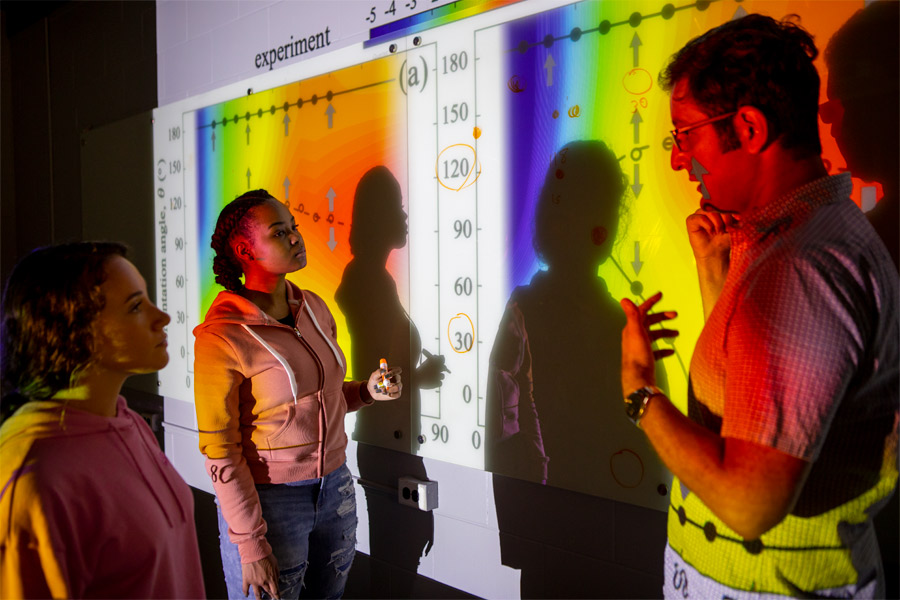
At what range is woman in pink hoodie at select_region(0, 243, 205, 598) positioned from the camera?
935 mm

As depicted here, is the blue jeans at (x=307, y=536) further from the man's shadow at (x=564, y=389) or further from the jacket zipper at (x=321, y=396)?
the man's shadow at (x=564, y=389)

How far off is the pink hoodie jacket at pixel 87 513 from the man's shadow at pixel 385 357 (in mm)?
938

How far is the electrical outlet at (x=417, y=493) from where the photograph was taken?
199 centimetres

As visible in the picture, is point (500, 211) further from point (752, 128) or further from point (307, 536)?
point (307, 536)

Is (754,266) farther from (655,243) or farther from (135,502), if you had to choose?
(135,502)

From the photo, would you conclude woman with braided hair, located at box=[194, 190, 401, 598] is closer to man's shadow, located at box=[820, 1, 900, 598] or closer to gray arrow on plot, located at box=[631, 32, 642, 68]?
gray arrow on plot, located at box=[631, 32, 642, 68]

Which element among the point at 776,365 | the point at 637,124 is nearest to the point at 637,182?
the point at 637,124

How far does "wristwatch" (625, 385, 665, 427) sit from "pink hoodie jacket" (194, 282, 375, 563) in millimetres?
896

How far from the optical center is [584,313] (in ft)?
5.37

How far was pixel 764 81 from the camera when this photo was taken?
0.96m

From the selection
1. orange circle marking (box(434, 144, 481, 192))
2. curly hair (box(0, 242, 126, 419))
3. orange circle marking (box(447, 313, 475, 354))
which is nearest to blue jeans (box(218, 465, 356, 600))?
orange circle marking (box(447, 313, 475, 354))

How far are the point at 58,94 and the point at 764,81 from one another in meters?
3.87

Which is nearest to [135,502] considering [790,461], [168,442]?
[790,461]

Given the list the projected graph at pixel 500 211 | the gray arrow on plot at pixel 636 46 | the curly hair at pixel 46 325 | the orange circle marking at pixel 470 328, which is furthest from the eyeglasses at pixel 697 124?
the curly hair at pixel 46 325
